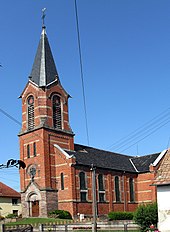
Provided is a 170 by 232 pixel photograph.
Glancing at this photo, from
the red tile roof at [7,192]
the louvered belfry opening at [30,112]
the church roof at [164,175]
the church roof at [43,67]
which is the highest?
the church roof at [43,67]

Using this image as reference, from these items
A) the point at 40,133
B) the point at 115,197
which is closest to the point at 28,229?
the point at 40,133

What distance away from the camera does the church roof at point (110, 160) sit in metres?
60.7

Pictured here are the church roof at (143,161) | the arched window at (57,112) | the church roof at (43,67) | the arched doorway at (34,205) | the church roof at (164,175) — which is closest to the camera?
the church roof at (164,175)

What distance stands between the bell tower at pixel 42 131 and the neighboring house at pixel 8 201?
11.4 metres

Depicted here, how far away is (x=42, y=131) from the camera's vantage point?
5684cm

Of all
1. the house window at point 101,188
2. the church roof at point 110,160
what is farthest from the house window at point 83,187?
the house window at point 101,188

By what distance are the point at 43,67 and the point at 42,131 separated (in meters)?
10.6

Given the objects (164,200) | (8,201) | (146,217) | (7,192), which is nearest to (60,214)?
(8,201)

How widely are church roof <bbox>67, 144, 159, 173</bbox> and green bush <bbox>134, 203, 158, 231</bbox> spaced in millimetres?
25433

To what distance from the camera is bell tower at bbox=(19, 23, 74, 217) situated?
5603 centimetres

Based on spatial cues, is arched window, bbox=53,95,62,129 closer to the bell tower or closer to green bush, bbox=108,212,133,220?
the bell tower

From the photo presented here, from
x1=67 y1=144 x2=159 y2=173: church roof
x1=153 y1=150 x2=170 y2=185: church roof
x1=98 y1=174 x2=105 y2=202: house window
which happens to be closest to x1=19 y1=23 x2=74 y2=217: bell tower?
Answer: x1=67 y1=144 x2=159 y2=173: church roof

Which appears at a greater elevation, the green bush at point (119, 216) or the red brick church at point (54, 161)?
the red brick church at point (54, 161)

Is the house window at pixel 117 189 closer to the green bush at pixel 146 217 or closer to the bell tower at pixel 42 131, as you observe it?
the bell tower at pixel 42 131
